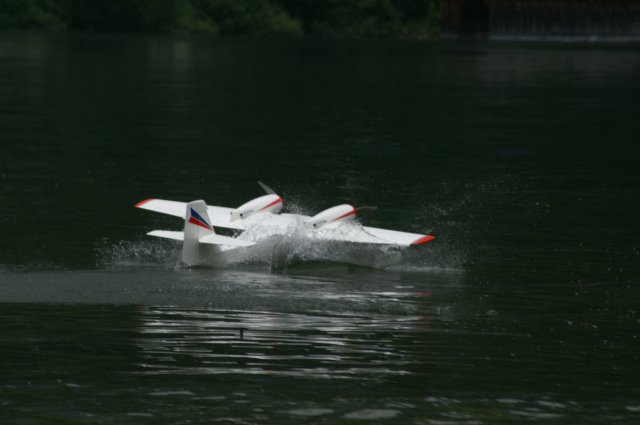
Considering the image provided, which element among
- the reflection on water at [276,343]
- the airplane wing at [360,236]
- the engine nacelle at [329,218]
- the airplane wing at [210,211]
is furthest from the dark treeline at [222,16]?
the reflection on water at [276,343]

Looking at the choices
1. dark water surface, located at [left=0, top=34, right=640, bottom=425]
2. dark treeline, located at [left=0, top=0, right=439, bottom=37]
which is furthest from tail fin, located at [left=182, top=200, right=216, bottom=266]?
dark treeline, located at [left=0, top=0, right=439, bottom=37]

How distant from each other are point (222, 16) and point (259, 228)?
502ft

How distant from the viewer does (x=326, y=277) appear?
957 inches

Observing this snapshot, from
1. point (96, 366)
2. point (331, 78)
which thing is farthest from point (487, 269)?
point (331, 78)

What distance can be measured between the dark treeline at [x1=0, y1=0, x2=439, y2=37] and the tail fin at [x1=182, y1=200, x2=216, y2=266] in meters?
150

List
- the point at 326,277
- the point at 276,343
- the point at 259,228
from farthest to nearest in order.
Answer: the point at 259,228 → the point at 326,277 → the point at 276,343

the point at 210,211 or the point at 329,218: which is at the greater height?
the point at 329,218

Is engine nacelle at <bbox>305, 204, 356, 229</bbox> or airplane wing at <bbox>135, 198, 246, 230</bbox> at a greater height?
engine nacelle at <bbox>305, 204, 356, 229</bbox>

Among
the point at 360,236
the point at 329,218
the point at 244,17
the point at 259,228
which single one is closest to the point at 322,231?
the point at 329,218

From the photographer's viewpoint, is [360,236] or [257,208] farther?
[257,208]

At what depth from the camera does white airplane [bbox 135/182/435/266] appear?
→ 78.7 feet

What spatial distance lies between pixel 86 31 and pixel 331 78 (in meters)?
90.9

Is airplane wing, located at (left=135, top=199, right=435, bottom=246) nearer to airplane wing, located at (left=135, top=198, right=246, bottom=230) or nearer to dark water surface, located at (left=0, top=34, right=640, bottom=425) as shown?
airplane wing, located at (left=135, top=198, right=246, bottom=230)

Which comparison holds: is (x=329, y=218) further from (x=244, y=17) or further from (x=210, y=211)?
(x=244, y=17)
